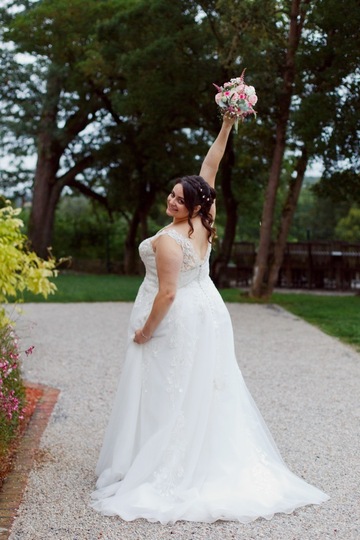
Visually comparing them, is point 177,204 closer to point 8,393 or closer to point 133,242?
point 8,393

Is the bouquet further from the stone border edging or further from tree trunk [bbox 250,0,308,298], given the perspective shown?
tree trunk [bbox 250,0,308,298]

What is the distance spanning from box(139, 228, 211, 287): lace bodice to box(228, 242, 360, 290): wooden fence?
1790 cm

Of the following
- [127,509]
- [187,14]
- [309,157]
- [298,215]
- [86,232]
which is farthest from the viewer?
[298,215]

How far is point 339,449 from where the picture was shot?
5262mm

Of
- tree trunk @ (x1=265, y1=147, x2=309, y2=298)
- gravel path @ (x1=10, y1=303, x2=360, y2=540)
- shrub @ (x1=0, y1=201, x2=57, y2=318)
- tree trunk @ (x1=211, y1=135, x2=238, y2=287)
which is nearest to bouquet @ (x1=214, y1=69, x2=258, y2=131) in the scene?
gravel path @ (x1=10, y1=303, x2=360, y2=540)

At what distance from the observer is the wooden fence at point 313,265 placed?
22.0 m

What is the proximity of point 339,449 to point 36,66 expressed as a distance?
23.5 meters

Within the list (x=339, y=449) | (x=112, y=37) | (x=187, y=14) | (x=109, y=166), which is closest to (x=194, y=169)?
(x=109, y=166)

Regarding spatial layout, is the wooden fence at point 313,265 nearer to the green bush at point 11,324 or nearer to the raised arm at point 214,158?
the green bush at point 11,324

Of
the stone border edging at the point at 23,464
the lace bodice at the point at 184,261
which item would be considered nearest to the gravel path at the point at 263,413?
the stone border edging at the point at 23,464

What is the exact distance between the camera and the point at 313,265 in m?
22.9

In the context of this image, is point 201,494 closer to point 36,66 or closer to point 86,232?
point 36,66

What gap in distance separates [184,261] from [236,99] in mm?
1073

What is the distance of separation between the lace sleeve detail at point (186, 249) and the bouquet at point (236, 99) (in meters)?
0.91
